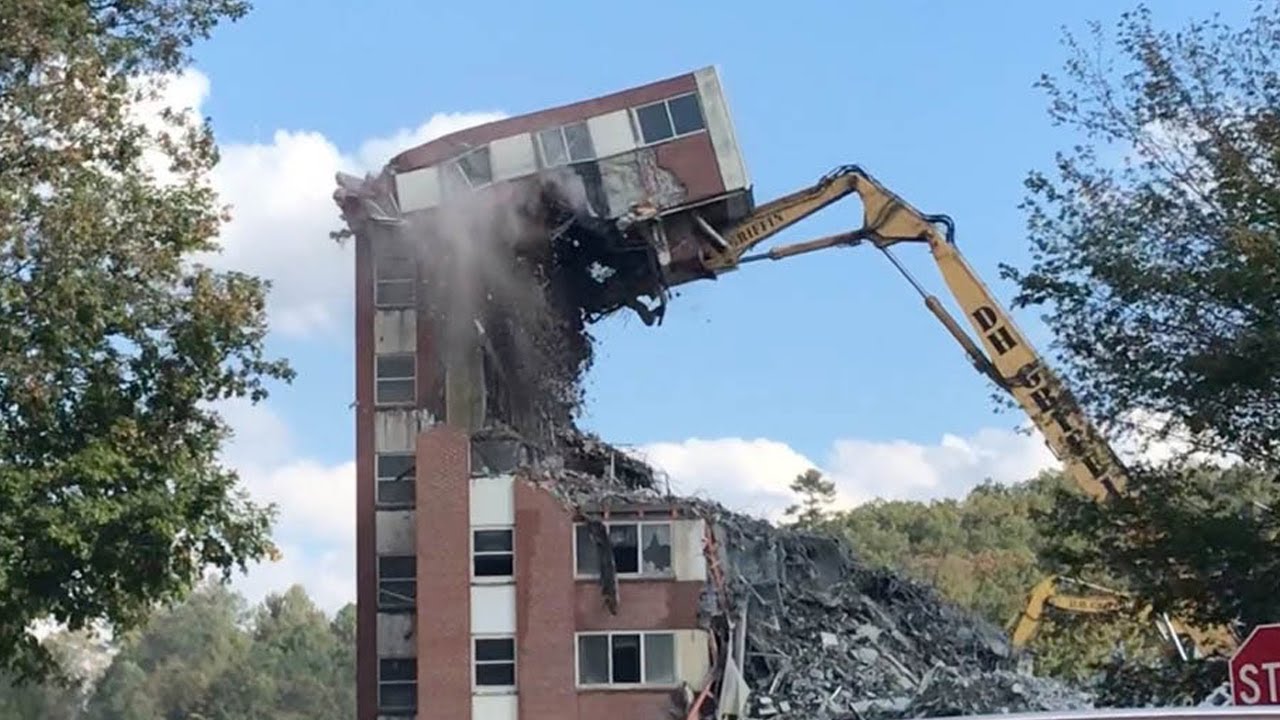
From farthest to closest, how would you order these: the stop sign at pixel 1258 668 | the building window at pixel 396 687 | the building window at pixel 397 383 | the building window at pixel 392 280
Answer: the building window at pixel 397 383 < the building window at pixel 392 280 < the building window at pixel 396 687 < the stop sign at pixel 1258 668

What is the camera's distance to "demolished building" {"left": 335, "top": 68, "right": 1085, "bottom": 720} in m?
36.9

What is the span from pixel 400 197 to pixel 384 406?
5.06 meters

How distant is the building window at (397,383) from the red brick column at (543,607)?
3.56m

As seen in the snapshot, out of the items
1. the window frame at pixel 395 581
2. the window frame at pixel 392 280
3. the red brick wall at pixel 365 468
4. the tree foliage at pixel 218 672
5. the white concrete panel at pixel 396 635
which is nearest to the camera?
the white concrete panel at pixel 396 635

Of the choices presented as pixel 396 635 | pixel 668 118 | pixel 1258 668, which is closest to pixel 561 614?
pixel 396 635

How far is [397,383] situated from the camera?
132 feet

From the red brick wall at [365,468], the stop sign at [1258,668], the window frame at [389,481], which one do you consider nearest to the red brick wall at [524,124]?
the red brick wall at [365,468]

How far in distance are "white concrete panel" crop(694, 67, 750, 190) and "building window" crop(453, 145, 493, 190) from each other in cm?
446

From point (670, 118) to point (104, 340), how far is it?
16.6 metres

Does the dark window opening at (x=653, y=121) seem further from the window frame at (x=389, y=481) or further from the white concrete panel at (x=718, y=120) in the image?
the window frame at (x=389, y=481)

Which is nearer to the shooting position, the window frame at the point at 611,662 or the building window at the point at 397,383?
the window frame at the point at 611,662

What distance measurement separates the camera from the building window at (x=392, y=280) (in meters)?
39.7

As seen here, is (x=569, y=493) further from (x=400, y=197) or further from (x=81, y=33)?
(x=81, y=33)

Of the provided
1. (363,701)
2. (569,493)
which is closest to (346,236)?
(569,493)
